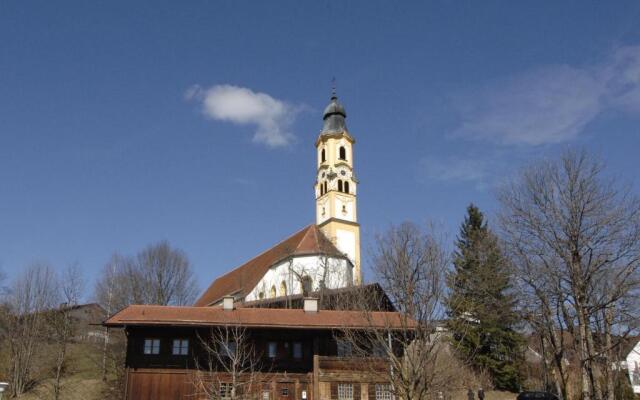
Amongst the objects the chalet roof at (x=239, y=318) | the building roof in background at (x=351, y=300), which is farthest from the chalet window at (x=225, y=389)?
A: the building roof in background at (x=351, y=300)

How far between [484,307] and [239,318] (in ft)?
42.1

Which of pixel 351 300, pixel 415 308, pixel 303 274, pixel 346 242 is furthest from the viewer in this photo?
pixel 346 242

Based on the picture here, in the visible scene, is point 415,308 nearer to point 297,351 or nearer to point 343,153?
point 297,351

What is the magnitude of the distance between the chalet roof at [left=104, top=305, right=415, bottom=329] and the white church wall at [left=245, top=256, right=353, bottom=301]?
18.1 m

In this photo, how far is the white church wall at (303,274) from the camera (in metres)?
53.2

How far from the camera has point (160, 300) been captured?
195 feet

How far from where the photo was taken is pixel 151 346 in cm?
3162

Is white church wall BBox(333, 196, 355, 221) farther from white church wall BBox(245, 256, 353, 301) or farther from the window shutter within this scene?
the window shutter

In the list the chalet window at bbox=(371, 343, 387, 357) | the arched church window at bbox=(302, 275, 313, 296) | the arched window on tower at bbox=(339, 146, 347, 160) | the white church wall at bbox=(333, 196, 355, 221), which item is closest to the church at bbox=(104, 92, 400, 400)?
the chalet window at bbox=(371, 343, 387, 357)

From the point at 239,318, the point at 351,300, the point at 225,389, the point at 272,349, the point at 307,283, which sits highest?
the point at 307,283

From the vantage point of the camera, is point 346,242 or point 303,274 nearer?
point 303,274

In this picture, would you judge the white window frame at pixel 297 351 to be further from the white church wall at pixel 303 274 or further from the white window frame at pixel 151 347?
the white church wall at pixel 303 274

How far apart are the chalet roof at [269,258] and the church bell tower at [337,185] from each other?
3548 mm

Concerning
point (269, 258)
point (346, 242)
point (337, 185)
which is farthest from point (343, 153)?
point (269, 258)
